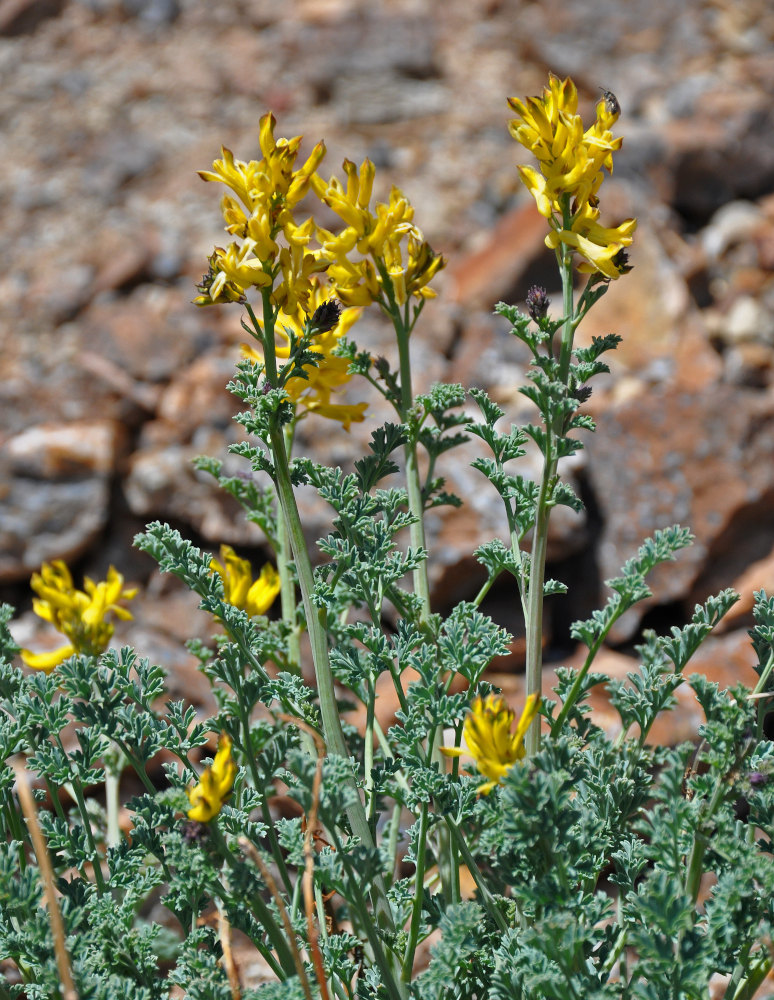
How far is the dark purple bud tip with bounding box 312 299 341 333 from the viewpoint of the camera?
5.56 feet

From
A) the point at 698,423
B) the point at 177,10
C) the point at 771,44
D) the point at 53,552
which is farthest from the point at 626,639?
the point at 177,10

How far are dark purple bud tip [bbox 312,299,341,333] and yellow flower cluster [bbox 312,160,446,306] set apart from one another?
250 millimetres

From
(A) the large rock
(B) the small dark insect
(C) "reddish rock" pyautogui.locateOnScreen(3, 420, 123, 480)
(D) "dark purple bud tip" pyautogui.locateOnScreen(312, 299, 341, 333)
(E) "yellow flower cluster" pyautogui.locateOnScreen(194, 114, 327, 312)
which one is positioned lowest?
(D) "dark purple bud tip" pyautogui.locateOnScreen(312, 299, 341, 333)

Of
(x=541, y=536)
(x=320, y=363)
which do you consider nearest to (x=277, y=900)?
(x=541, y=536)

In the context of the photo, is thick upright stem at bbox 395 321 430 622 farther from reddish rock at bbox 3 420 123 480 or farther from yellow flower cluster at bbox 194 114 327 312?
reddish rock at bbox 3 420 123 480

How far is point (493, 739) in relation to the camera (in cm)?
158

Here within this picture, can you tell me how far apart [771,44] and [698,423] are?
4069 mm

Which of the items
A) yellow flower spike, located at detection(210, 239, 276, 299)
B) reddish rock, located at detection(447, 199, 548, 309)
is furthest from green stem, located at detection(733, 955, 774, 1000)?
reddish rock, located at detection(447, 199, 548, 309)

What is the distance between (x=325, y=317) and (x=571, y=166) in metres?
0.55

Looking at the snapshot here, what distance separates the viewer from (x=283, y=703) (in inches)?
75.0

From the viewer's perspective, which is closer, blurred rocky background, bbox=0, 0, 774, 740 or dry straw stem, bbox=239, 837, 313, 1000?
dry straw stem, bbox=239, 837, 313, 1000

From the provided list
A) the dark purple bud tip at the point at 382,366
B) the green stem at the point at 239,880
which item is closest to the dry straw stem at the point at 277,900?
the green stem at the point at 239,880

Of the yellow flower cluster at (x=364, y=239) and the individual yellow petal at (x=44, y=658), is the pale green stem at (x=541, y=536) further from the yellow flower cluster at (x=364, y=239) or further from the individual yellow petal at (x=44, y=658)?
the individual yellow petal at (x=44, y=658)

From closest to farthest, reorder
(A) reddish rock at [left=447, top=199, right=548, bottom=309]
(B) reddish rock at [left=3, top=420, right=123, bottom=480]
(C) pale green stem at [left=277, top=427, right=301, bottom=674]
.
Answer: (C) pale green stem at [left=277, top=427, right=301, bottom=674] < (B) reddish rock at [left=3, top=420, right=123, bottom=480] < (A) reddish rock at [left=447, top=199, right=548, bottom=309]
